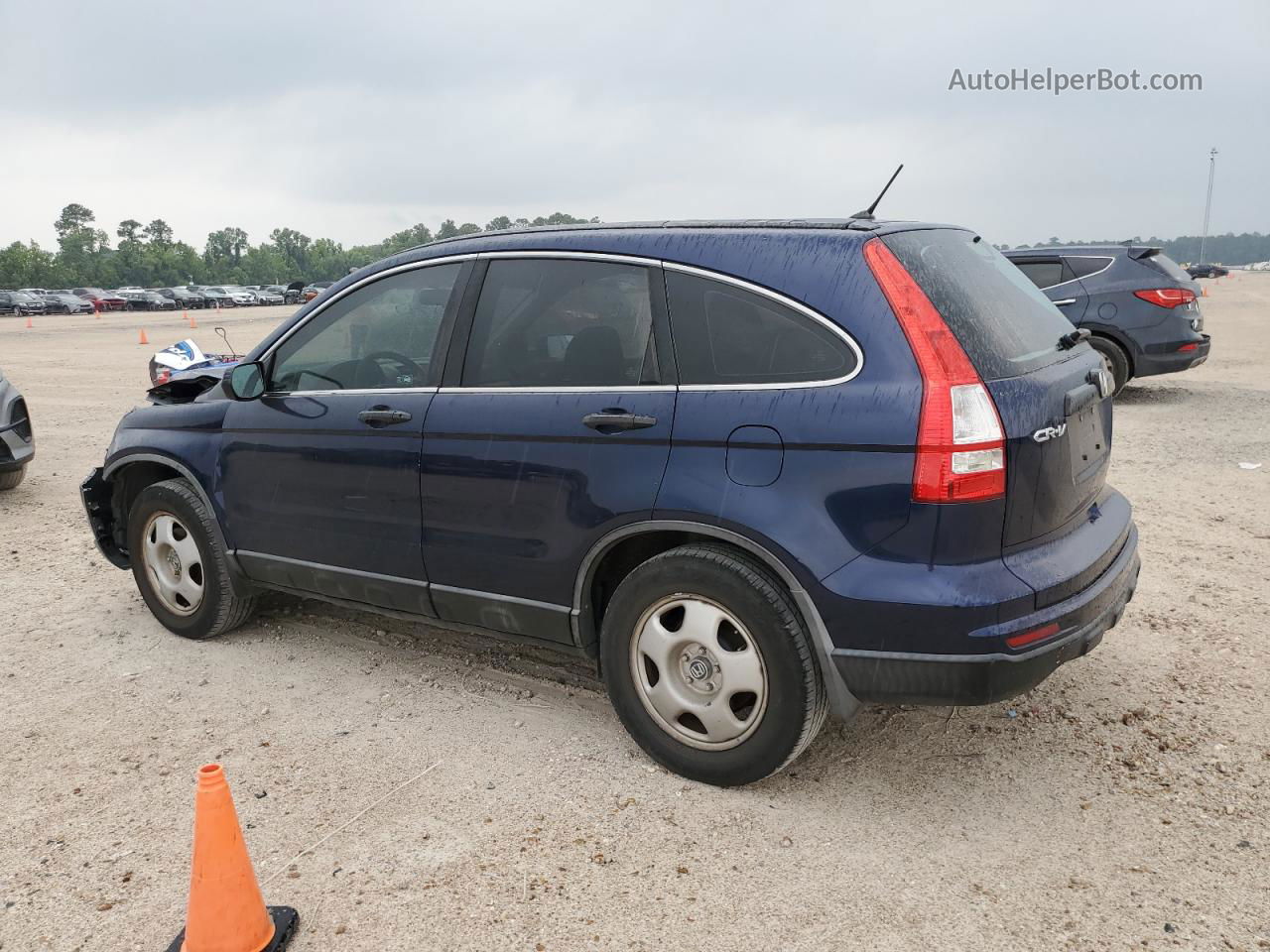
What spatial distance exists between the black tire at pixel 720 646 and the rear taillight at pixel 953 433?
1.86 feet

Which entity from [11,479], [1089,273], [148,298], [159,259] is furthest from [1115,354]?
[159,259]

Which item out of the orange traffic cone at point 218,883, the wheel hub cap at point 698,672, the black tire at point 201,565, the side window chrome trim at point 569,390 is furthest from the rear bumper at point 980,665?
the black tire at point 201,565

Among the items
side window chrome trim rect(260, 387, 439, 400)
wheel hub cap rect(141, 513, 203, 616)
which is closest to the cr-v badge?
side window chrome trim rect(260, 387, 439, 400)

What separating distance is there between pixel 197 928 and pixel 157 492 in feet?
8.80

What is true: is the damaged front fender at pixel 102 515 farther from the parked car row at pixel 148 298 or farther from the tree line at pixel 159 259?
the tree line at pixel 159 259

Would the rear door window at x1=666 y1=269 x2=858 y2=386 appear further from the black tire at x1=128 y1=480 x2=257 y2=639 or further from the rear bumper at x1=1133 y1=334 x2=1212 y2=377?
the rear bumper at x1=1133 y1=334 x2=1212 y2=377

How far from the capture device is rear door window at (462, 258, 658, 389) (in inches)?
132

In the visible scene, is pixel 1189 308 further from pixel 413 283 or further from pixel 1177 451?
pixel 413 283

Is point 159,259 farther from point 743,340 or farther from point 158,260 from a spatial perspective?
point 743,340

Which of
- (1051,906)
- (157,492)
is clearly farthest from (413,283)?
(1051,906)

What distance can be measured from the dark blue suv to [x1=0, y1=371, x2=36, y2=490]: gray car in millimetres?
4711

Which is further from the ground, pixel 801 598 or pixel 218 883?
pixel 801 598

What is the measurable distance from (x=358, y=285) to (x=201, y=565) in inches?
60.9

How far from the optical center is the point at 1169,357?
35.3ft
